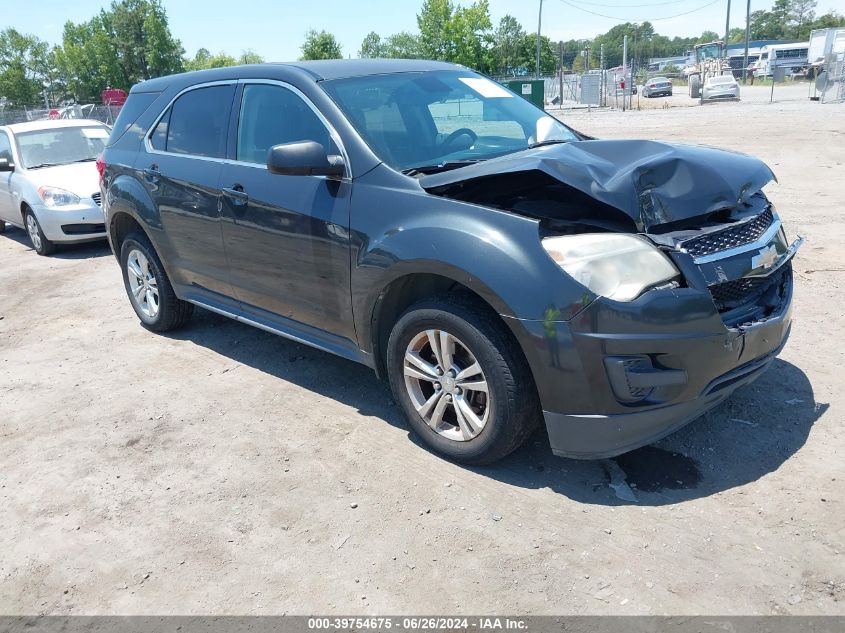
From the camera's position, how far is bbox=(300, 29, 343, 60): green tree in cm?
8119

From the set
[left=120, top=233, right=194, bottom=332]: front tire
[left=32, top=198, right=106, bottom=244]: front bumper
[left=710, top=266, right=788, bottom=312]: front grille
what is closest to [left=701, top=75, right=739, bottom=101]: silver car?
[left=32, top=198, right=106, bottom=244]: front bumper

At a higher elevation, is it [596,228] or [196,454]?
[596,228]

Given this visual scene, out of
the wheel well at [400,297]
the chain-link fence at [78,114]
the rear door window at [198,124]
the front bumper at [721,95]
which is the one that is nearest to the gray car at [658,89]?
the front bumper at [721,95]

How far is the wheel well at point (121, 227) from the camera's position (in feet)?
18.6

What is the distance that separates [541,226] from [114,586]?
2329mm

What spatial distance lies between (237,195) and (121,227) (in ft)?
6.58

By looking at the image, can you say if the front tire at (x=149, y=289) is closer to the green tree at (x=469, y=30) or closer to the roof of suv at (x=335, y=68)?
the roof of suv at (x=335, y=68)

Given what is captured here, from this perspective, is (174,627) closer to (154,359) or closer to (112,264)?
(154,359)

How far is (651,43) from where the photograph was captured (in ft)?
463

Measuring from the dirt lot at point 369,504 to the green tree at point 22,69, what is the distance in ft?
277

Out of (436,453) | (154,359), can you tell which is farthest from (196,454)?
(154,359)

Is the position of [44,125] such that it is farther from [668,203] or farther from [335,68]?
[668,203]

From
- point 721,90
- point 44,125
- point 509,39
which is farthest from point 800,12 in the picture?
point 44,125

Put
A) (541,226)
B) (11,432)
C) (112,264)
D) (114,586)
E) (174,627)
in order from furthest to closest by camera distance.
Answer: (112,264), (11,432), (541,226), (114,586), (174,627)
